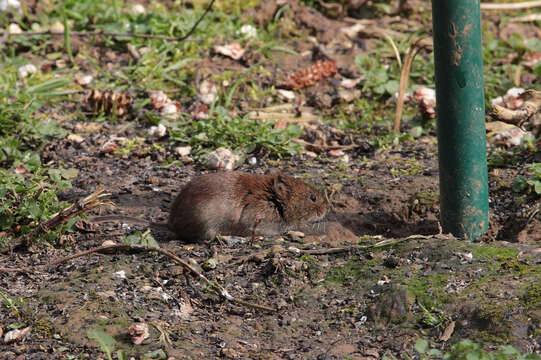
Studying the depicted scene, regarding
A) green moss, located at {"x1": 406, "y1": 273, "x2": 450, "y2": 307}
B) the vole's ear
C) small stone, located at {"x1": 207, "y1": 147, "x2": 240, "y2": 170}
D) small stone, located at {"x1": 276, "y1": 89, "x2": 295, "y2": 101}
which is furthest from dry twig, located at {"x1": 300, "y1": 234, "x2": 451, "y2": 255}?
small stone, located at {"x1": 276, "y1": 89, "x2": 295, "y2": 101}

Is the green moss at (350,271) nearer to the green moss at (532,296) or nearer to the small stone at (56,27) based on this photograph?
the green moss at (532,296)

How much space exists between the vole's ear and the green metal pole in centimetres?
124

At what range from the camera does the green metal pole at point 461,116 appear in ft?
11.6

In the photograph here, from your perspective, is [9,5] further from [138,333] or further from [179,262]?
[138,333]

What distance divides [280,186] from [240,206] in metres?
0.37

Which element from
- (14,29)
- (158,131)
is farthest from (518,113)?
(14,29)

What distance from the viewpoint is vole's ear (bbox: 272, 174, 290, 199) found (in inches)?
185

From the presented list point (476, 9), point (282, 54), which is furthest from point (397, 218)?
point (282, 54)

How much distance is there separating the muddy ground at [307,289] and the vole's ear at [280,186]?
0.35 m

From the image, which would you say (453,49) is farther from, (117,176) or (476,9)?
(117,176)

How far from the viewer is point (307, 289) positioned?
11.4ft

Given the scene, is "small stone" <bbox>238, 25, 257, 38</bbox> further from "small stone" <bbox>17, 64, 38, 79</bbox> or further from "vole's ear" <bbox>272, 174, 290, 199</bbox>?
"vole's ear" <bbox>272, 174, 290, 199</bbox>

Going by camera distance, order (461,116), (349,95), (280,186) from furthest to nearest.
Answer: (349,95) → (280,186) → (461,116)

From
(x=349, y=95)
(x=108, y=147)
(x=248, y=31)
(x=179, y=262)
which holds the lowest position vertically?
(x=179, y=262)
